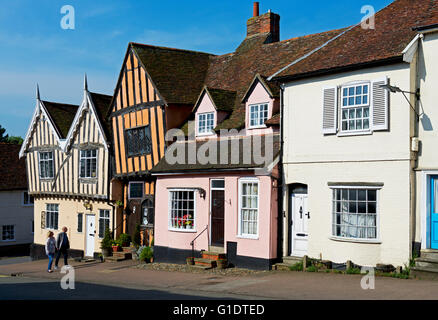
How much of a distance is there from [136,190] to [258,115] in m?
8.40

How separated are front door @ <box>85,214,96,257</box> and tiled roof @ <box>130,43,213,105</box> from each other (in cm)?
882

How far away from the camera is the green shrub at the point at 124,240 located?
2496 centimetres

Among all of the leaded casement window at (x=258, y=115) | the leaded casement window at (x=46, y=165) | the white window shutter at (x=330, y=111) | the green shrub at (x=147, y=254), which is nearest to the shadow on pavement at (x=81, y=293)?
the green shrub at (x=147, y=254)

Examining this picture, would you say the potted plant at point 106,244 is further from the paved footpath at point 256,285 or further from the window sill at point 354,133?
the window sill at point 354,133

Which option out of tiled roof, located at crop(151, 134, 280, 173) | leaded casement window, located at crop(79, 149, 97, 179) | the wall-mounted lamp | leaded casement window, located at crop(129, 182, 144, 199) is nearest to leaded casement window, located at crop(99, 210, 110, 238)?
leaded casement window, located at crop(79, 149, 97, 179)

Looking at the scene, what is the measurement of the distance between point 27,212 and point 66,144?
35.9 ft

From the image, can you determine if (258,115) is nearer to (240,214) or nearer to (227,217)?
(240,214)

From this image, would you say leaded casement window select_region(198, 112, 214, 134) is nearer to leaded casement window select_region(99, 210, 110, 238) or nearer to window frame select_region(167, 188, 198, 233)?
window frame select_region(167, 188, 198, 233)

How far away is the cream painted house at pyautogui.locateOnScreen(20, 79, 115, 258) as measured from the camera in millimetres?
27375

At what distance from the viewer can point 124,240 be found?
25.1m

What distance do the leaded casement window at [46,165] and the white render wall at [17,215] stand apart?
6.83 m
